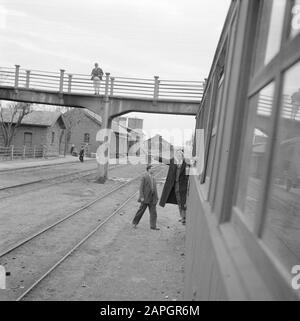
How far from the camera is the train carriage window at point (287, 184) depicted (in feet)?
4.36

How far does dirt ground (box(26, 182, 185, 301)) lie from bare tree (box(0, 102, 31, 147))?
36.4 metres

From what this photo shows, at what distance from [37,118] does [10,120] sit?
3.05 meters

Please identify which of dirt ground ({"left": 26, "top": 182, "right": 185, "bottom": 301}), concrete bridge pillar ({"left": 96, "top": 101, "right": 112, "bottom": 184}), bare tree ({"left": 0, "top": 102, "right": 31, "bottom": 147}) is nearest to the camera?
dirt ground ({"left": 26, "top": 182, "right": 185, "bottom": 301})

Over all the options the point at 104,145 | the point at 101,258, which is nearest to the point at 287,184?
the point at 101,258

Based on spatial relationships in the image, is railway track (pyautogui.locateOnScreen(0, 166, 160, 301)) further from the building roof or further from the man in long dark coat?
the building roof

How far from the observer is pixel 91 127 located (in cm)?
6662

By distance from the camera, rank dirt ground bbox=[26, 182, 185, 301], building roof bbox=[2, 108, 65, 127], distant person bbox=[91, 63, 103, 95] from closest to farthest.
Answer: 1. dirt ground bbox=[26, 182, 185, 301]
2. distant person bbox=[91, 63, 103, 95]
3. building roof bbox=[2, 108, 65, 127]

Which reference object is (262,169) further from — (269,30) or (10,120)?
(10,120)

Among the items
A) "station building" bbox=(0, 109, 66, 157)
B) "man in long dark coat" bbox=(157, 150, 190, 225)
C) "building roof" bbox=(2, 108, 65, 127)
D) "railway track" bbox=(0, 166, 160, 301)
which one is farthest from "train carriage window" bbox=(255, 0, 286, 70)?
"building roof" bbox=(2, 108, 65, 127)

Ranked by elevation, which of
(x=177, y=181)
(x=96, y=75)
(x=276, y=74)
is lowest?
(x=177, y=181)

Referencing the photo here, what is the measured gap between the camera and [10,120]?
4947 centimetres

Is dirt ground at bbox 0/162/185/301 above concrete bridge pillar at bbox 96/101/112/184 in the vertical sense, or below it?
below

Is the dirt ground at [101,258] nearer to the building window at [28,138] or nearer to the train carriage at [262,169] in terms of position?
the train carriage at [262,169]

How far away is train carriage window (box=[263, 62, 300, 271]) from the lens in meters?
1.33
